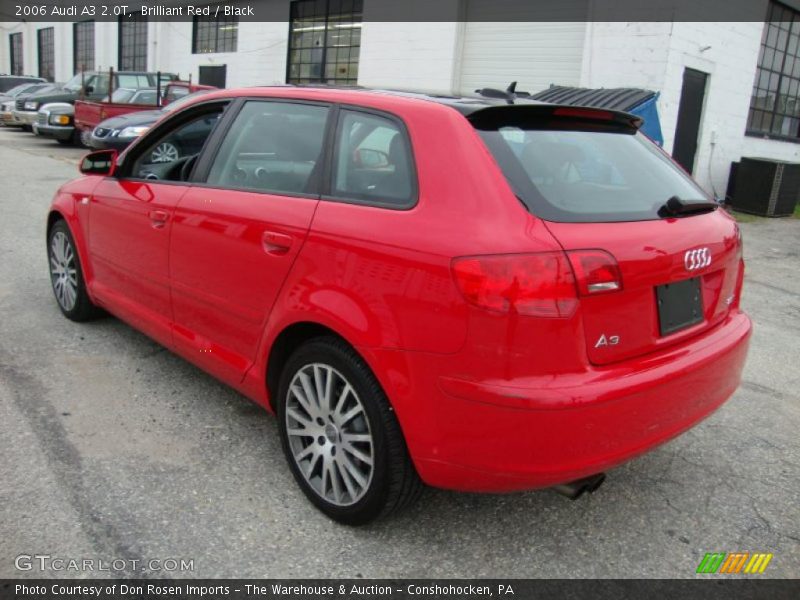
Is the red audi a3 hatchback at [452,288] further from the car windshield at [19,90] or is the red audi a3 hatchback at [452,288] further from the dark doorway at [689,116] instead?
the car windshield at [19,90]

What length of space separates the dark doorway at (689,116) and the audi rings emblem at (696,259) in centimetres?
1053

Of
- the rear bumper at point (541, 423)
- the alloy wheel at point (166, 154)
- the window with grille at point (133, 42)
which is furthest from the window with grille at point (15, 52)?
the rear bumper at point (541, 423)

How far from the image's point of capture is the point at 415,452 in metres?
2.34

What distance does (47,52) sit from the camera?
1409 inches

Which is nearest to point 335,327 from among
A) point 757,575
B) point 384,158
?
point 384,158

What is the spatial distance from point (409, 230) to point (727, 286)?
1422mm

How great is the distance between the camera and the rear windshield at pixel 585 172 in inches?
92.4

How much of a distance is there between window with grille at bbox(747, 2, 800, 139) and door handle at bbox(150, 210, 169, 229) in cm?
1443

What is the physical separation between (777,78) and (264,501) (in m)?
16.6

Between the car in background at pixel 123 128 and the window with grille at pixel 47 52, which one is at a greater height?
the window with grille at pixel 47 52

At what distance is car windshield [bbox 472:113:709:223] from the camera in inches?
92.4

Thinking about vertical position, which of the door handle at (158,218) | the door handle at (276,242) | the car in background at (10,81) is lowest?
the door handle at (158,218)

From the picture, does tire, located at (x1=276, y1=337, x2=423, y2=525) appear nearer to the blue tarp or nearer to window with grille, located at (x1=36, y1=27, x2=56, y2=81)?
the blue tarp

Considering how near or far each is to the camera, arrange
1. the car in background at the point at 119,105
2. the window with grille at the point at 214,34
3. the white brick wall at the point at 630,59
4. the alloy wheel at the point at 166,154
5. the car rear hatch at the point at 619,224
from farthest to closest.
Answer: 1. the window with grille at the point at 214,34
2. the car in background at the point at 119,105
3. the white brick wall at the point at 630,59
4. the alloy wheel at the point at 166,154
5. the car rear hatch at the point at 619,224
